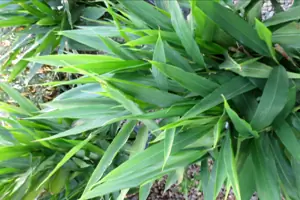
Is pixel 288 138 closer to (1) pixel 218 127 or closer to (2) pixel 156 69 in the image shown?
(1) pixel 218 127

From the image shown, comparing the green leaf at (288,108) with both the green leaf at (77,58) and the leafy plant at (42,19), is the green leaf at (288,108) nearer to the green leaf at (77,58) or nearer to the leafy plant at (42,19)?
the green leaf at (77,58)

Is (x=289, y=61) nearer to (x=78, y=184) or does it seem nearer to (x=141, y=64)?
(x=141, y=64)

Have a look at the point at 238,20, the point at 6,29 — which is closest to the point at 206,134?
the point at 238,20

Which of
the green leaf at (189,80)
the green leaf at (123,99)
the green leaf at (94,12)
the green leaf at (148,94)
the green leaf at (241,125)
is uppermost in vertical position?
the green leaf at (94,12)

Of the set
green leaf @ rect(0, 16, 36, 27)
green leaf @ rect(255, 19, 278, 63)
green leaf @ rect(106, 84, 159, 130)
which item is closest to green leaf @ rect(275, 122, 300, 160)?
green leaf @ rect(255, 19, 278, 63)

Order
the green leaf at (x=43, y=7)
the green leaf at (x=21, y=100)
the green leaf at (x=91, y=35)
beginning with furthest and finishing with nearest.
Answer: the green leaf at (x=43, y=7), the green leaf at (x=21, y=100), the green leaf at (x=91, y=35)

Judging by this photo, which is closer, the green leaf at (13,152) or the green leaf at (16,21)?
the green leaf at (13,152)

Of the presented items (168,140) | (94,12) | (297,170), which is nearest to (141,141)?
(168,140)

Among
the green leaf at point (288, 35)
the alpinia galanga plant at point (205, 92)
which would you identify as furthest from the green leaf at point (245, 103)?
the green leaf at point (288, 35)

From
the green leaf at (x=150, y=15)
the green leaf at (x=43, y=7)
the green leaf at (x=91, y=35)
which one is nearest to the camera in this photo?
the green leaf at (x=150, y=15)

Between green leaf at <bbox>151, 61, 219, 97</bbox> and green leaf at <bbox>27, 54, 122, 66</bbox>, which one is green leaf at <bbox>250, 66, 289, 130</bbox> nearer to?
green leaf at <bbox>151, 61, 219, 97</bbox>
